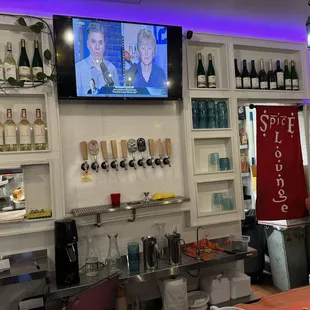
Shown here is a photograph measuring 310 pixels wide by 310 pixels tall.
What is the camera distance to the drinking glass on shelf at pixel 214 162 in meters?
2.82

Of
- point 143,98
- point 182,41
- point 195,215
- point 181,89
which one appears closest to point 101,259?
point 195,215

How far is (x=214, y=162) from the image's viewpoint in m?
2.82

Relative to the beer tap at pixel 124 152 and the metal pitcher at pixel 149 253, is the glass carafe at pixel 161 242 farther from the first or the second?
the beer tap at pixel 124 152

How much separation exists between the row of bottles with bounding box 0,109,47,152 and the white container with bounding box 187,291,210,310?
5.17 ft

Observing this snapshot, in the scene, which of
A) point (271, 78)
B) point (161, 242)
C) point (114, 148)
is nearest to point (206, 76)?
point (271, 78)

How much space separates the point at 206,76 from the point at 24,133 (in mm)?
1586

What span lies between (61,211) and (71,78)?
95 centimetres

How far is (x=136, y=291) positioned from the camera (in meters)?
2.53

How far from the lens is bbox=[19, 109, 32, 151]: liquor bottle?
Result: 7.24ft

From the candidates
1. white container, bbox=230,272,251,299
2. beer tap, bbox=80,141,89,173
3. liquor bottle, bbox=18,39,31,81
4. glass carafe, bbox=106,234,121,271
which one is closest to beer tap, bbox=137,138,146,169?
beer tap, bbox=80,141,89,173

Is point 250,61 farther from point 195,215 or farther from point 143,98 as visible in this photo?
point 195,215

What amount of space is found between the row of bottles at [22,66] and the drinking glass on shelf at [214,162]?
1.55m

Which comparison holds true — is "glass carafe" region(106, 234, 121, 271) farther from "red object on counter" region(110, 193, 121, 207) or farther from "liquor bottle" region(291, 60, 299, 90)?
"liquor bottle" region(291, 60, 299, 90)

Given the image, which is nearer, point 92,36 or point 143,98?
point 92,36
